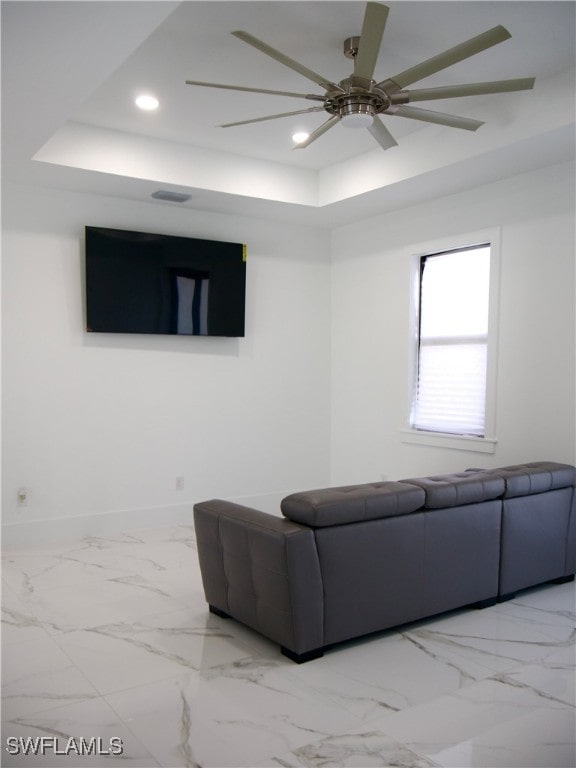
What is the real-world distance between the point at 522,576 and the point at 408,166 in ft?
9.66

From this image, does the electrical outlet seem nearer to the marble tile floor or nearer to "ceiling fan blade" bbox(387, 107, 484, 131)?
the marble tile floor

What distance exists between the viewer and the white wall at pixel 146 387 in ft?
16.4

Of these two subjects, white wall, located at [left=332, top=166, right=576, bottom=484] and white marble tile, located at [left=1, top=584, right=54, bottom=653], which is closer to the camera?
white marble tile, located at [left=1, top=584, right=54, bottom=653]

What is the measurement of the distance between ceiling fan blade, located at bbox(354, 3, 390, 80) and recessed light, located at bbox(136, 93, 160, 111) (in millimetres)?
1674

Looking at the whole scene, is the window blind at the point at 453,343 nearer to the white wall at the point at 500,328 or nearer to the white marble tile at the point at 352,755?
the white wall at the point at 500,328

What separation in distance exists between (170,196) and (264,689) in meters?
3.86

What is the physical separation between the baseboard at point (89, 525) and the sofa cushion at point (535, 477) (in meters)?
2.88

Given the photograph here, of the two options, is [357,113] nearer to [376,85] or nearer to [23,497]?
[376,85]

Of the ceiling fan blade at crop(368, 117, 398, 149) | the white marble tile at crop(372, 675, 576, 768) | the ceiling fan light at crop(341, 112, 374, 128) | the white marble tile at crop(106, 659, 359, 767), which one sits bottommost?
the white marble tile at crop(106, 659, 359, 767)

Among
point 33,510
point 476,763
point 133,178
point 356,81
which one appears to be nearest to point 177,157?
point 133,178

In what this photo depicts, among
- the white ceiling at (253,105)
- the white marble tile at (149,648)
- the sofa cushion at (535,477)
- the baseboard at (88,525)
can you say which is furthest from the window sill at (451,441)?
the white marble tile at (149,648)

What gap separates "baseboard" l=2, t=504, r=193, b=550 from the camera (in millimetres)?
4934

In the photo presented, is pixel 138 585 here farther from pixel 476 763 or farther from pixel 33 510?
pixel 476 763

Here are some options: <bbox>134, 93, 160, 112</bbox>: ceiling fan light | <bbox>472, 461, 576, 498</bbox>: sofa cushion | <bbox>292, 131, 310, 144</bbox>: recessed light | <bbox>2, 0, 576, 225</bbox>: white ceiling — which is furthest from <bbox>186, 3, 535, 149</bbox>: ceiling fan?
<bbox>472, 461, 576, 498</bbox>: sofa cushion
